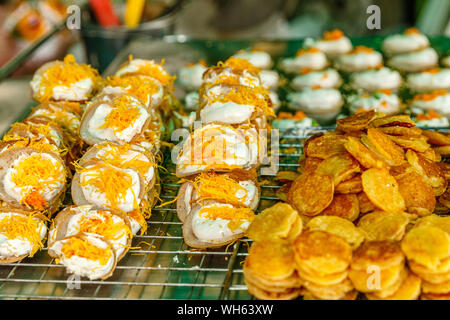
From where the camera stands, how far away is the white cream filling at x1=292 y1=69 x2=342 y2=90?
3477mm

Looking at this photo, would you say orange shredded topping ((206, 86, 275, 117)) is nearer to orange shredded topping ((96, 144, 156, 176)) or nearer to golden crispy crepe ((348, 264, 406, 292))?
orange shredded topping ((96, 144, 156, 176))

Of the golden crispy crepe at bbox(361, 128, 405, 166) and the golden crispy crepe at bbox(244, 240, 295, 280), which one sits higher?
the golden crispy crepe at bbox(361, 128, 405, 166)

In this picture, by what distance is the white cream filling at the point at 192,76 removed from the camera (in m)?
3.54

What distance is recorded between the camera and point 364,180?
1.98m

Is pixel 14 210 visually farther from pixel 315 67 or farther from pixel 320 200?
pixel 315 67

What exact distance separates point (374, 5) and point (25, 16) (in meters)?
4.14

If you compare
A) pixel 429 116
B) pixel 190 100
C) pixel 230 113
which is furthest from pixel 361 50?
pixel 230 113

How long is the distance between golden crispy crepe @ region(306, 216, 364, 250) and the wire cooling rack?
1.07 feet

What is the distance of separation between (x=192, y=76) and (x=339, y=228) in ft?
7.01

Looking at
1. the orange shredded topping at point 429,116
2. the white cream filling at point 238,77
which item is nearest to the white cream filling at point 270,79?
the white cream filling at point 238,77

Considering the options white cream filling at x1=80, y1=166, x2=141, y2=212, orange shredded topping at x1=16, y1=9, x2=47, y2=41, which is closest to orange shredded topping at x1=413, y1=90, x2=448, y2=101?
white cream filling at x1=80, y1=166, x2=141, y2=212

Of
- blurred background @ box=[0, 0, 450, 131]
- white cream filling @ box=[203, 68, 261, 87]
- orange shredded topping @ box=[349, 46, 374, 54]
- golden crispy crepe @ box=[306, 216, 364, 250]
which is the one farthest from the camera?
blurred background @ box=[0, 0, 450, 131]

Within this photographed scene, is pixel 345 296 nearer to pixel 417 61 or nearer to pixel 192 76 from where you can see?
pixel 192 76

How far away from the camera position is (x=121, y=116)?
212cm
